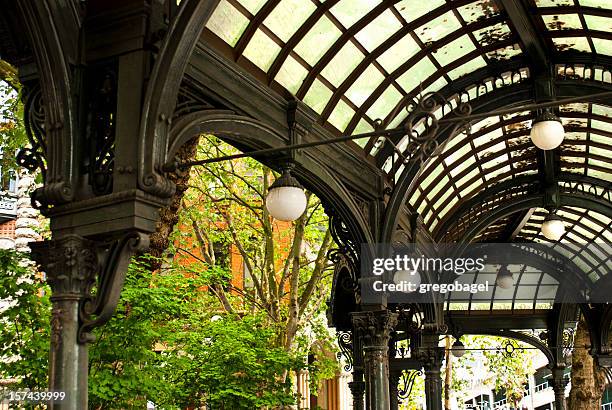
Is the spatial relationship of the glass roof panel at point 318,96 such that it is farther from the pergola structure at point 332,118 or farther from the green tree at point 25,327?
the green tree at point 25,327

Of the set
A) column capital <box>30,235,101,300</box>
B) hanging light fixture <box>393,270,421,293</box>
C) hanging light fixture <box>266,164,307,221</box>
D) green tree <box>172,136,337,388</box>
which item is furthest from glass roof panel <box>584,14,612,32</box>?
green tree <box>172,136,337,388</box>

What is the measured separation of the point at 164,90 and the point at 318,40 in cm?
366

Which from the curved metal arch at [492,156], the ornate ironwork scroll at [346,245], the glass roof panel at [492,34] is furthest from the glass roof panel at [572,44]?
the ornate ironwork scroll at [346,245]

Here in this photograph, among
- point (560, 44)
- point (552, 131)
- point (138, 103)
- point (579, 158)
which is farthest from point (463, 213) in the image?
point (138, 103)

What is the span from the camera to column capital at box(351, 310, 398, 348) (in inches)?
448

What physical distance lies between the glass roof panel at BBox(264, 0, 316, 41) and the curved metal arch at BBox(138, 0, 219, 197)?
2.40 m

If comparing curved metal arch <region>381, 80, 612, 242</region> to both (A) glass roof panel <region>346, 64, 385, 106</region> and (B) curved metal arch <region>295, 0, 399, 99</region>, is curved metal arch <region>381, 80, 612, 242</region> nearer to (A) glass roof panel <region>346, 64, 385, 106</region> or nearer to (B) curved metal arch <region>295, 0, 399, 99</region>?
(A) glass roof panel <region>346, 64, 385, 106</region>

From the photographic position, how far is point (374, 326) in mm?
11352

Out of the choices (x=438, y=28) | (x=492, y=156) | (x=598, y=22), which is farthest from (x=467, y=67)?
(x=492, y=156)

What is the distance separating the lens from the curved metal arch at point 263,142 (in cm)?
715

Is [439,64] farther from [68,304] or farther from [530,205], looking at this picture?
[68,304]

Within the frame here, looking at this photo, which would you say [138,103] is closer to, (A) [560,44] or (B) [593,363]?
(A) [560,44]

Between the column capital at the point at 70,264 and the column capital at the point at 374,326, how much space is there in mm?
5637

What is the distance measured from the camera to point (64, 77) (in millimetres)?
6441
